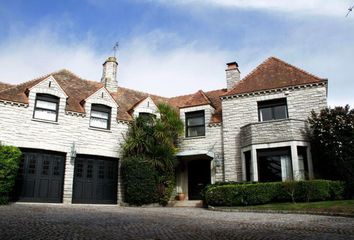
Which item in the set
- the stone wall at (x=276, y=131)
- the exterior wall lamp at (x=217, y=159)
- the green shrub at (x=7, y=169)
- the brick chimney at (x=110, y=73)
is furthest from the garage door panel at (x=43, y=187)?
the stone wall at (x=276, y=131)

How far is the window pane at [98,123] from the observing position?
70.9 feet

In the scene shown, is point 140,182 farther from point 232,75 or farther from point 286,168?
point 232,75

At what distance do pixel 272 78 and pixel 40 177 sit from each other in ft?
50.6

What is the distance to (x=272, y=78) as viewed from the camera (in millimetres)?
22641

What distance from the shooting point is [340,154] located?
17938 millimetres

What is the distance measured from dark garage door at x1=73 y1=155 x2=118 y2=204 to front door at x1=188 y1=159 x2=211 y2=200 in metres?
5.03

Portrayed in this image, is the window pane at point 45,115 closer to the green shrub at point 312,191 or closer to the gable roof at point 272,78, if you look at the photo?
the gable roof at point 272,78

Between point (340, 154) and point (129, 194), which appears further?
point (129, 194)

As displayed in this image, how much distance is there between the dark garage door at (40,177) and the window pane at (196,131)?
8.78 m

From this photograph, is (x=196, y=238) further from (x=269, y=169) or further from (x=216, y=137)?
(x=216, y=137)

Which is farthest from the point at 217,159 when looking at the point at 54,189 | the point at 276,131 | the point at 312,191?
the point at 54,189

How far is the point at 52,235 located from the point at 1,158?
10346 mm

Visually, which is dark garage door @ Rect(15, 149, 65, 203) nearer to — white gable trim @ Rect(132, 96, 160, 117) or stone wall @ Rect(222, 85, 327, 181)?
white gable trim @ Rect(132, 96, 160, 117)

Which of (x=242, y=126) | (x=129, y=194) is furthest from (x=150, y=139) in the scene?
(x=242, y=126)
